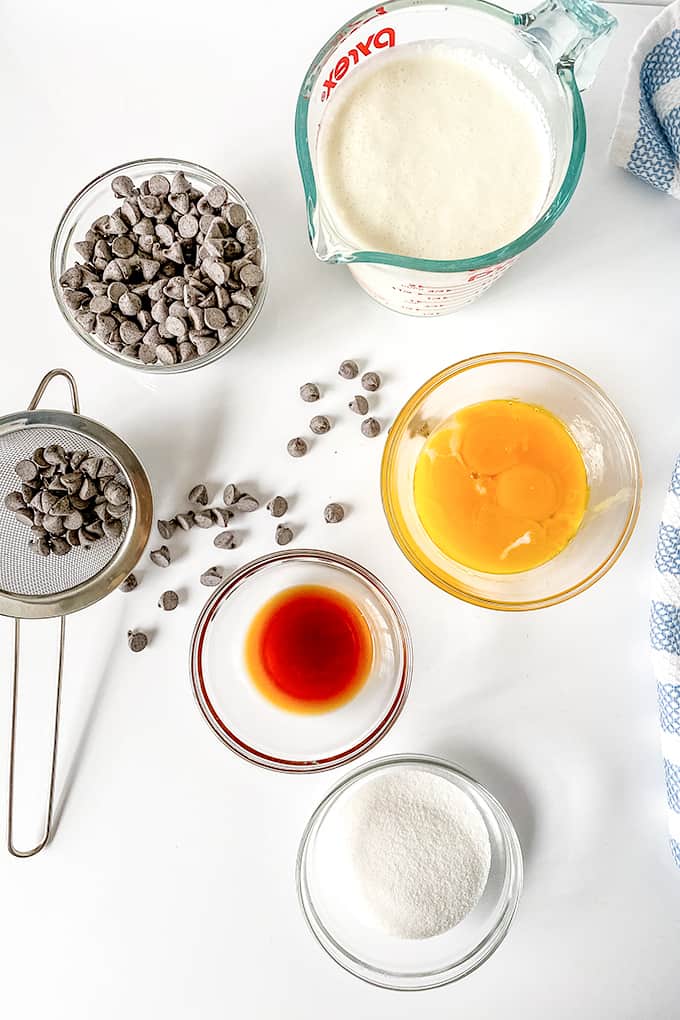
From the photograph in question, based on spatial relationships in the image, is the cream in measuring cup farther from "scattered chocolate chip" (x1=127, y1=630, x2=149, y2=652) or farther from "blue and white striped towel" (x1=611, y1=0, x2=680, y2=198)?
"scattered chocolate chip" (x1=127, y1=630, x2=149, y2=652)

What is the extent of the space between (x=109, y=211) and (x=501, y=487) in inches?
24.0

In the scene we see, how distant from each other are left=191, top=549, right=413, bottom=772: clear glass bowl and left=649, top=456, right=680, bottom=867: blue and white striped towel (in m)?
0.30

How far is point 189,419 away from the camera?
115cm

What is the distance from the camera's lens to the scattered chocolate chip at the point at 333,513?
1.12 m

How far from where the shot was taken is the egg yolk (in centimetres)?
109

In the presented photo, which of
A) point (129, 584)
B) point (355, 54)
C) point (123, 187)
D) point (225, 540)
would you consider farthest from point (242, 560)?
point (355, 54)

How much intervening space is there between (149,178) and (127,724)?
683mm

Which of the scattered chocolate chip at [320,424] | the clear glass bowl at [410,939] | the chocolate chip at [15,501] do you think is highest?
the scattered chocolate chip at [320,424]

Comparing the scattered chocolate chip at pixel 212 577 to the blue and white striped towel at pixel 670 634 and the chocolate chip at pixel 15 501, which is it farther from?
the blue and white striped towel at pixel 670 634

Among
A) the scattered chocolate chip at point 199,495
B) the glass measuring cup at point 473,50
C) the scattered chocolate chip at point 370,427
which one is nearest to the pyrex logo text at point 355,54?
the glass measuring cup at point 473,50

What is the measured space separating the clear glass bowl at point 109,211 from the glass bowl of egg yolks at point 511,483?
0.77ft

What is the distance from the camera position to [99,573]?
3.53 feet

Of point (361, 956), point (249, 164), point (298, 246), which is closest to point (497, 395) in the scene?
point (298, 246)

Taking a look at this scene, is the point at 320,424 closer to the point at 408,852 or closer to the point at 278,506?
the point at 278,506
